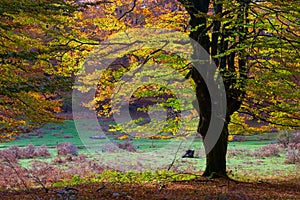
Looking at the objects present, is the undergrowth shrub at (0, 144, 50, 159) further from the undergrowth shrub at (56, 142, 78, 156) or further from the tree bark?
the tree bark

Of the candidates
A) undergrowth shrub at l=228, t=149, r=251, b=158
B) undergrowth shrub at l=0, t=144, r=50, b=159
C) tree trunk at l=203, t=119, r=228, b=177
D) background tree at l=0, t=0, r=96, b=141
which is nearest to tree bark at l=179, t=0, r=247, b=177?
tree trunk at l=203, t=119, r=228, b=177

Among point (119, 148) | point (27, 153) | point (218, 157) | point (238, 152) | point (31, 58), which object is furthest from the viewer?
point (238, 152)

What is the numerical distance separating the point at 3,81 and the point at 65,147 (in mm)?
13365

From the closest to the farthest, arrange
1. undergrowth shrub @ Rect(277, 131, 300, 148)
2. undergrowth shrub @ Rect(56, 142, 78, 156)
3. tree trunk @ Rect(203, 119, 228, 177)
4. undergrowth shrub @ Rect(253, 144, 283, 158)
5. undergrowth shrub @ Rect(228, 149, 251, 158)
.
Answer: tree trunk @ Rect(203, 119, 228, 177) → undergrowth shrub @ Rect(56, 142, 78, 156) → undergrowth shrub @ Rect(253, 144, 283, 158) → undergrowth shrub @ Rect(228, 149, 251, 158) → undergrowth shrub @ Rect(277, 131, 300, 148)

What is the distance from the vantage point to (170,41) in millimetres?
9195

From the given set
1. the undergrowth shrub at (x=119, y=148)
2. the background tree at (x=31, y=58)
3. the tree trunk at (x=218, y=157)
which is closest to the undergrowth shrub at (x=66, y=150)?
the undergrowth shrub at (x=119, y=148)

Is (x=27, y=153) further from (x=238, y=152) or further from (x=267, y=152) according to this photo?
(x=267, y=152)

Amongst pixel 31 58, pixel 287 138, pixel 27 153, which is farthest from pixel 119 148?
pixel 31 58

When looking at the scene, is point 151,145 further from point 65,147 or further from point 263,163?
point 263,163

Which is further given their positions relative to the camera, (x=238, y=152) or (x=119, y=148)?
(x=238, y=152)

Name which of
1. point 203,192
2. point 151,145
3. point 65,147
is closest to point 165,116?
point 203,192

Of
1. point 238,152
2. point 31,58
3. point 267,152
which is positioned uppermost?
point 31,58

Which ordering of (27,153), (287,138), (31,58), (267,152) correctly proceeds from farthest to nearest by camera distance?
1. (287,138)
2. (267,152)
3. (27,153)
4. (31,58)

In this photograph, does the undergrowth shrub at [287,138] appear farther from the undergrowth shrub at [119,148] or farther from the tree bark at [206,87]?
the tree bark at [206,87]
